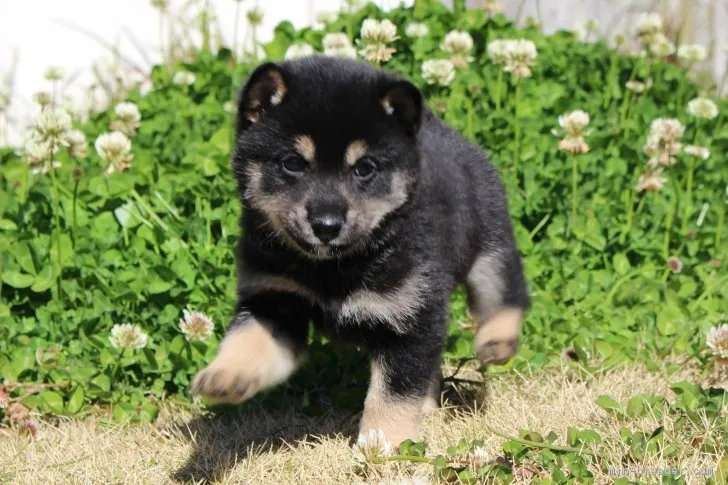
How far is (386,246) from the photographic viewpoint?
11.6 ft

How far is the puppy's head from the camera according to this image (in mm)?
3332

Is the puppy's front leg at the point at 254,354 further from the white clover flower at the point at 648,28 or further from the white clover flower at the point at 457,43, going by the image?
the white clover flower at the point at 648,28

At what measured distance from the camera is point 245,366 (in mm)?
3354

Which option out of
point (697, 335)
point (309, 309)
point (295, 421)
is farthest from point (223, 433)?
point (697, 335)

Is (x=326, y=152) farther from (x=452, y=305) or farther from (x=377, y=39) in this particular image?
(x=377, y=39)

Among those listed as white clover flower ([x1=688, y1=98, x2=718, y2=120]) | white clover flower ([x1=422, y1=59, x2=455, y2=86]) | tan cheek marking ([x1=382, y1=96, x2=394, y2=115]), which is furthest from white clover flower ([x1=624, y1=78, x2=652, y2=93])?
tan cheek marking ([x1=382, y1=96, x2=394, y2=115])

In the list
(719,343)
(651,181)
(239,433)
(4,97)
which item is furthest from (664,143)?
(4,97)

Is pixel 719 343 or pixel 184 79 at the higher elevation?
pixel 184 79

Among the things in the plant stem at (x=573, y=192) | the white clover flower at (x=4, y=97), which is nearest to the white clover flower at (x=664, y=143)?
the plant stem at (x=573, y=192)

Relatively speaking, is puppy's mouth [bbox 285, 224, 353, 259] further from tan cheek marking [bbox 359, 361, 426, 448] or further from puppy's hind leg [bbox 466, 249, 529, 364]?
puppy's hind leg [bbox 466, 249, 529, 364]

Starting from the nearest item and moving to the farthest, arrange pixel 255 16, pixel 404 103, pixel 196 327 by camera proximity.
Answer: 1. pixel 404 103
2. pixel 196 327
3. pixel 255 16

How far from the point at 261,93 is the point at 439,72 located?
2154mm

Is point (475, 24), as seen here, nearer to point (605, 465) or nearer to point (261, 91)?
point (261, 91)

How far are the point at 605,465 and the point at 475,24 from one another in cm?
396
